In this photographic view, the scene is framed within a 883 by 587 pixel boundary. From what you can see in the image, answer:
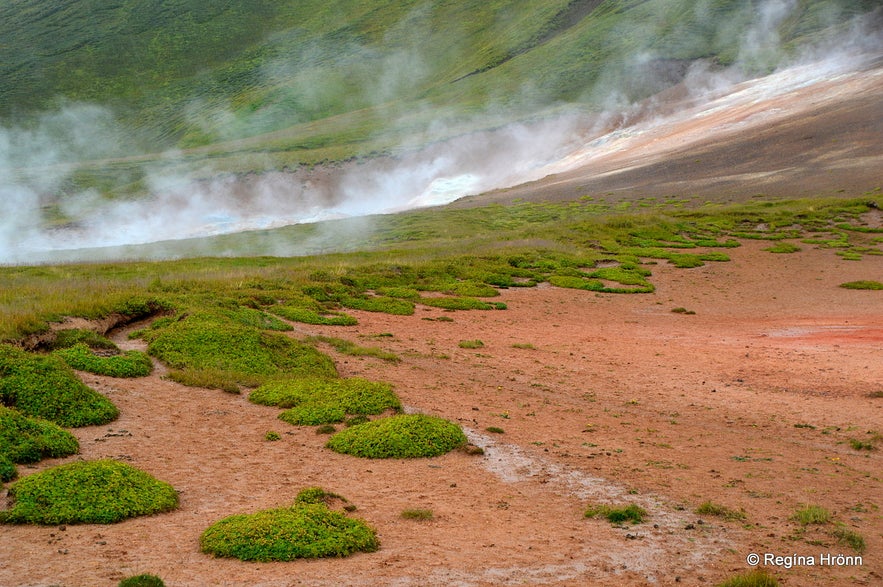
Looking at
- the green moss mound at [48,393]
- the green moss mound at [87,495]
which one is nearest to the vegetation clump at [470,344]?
the green moss mound at [48,393]

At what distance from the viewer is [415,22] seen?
16850cm

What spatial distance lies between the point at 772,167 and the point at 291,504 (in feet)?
213

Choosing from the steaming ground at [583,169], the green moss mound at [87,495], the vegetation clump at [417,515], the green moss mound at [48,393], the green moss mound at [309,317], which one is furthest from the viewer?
the steaming ground at [583,169]

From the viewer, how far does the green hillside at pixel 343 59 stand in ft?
364

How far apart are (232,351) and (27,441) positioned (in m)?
6.01

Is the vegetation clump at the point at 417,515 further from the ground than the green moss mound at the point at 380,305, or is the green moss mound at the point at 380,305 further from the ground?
the green moss mound at the point at 380,305

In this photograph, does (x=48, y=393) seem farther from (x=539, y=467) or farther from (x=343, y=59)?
(x=343, y=59)

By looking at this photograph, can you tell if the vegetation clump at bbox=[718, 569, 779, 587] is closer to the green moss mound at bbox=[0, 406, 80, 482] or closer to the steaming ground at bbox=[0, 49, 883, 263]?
the green moss mound at bbox=[0, 406, 80, 482]

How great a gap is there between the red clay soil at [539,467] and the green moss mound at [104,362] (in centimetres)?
33

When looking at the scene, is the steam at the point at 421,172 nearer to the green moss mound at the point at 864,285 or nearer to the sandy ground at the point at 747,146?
the sandy ground at the point at 747,146

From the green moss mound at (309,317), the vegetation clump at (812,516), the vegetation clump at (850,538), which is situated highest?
the green moss mound at (309,317)

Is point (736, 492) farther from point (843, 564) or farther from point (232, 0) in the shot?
point (232, 0)

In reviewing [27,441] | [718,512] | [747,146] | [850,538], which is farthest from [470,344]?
[747,146]

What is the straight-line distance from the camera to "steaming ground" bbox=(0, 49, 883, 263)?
6444cm
